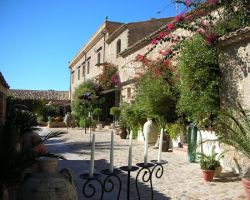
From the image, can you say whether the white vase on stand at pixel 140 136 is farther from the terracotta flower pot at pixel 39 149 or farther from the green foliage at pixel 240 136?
the terracotta flower pot at pixel 39 149

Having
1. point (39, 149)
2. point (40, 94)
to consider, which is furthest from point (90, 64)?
point (39, 149)

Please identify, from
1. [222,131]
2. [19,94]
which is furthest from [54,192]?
[19,94]

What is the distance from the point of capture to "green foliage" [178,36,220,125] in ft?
29.1

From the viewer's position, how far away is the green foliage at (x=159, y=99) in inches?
473

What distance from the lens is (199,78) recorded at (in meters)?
9.23

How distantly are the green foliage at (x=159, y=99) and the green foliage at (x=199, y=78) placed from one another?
2.08 m

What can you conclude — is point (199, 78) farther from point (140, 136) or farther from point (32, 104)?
point (32, 104)

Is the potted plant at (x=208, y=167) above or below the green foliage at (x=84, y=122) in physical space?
below

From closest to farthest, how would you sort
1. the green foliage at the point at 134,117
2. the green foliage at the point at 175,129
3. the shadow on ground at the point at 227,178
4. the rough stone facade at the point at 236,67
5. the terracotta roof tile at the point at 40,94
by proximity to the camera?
1. the shadow on ground at the point at 227,178
2. the rough stone facade at the point at 236,67
3. the green foliage at the point at 175,129
4. the green foliage at the point at 134,117
5. the terracotta roof tile at the point at 40,94

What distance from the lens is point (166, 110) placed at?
12156 mm

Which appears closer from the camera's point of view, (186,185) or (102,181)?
(186,185)

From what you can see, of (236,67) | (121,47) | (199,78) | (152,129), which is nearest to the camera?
(236,67)

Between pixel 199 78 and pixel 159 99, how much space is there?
2.93 m

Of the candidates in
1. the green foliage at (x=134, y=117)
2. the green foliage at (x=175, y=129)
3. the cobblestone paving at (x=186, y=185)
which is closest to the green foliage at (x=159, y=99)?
the green foliage at (x=175, y=129)
